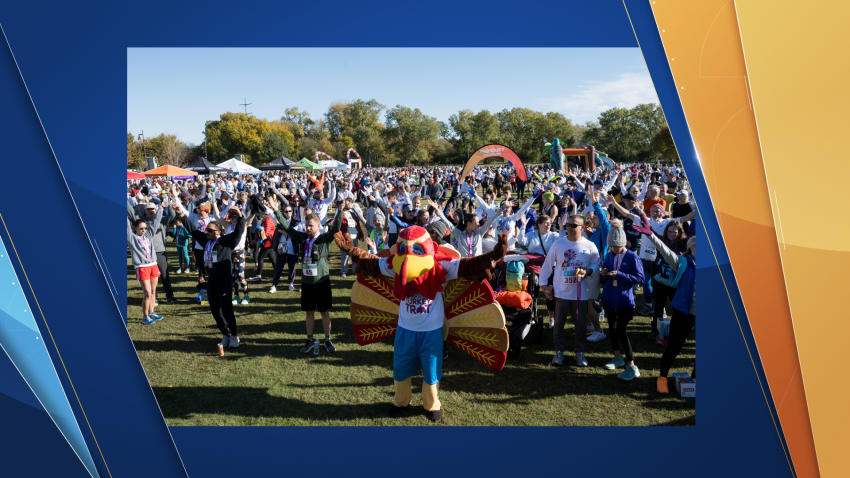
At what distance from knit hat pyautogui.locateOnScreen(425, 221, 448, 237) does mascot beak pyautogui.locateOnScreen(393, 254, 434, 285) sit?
1813mm

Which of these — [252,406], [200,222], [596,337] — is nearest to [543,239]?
[596,337]

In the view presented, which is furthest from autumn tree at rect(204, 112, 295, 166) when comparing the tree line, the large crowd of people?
the large crowd of people

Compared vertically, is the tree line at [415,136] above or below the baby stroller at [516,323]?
above

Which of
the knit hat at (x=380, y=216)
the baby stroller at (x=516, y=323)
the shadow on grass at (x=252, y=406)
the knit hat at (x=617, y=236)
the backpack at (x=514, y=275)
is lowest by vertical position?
the shadow on grass at (x=252, y=406)

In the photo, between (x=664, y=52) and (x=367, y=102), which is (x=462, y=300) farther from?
(x=367, y=102)

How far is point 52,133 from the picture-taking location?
310 cm

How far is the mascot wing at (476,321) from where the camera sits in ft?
14.0

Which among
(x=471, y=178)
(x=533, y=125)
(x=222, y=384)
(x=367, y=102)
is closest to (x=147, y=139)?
(x=367, y=102)

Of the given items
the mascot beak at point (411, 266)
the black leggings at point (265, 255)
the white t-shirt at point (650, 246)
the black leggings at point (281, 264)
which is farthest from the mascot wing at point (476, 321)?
the black leggings at point (265, 255)

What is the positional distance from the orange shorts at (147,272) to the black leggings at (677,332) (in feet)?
23.1

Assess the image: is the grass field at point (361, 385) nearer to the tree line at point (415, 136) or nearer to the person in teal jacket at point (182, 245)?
the person in teal jacket at point (182, 245)

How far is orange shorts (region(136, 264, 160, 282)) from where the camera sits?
6.97 metres

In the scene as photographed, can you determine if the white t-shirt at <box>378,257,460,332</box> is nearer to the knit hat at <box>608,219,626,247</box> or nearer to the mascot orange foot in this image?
the mascot orange foot
